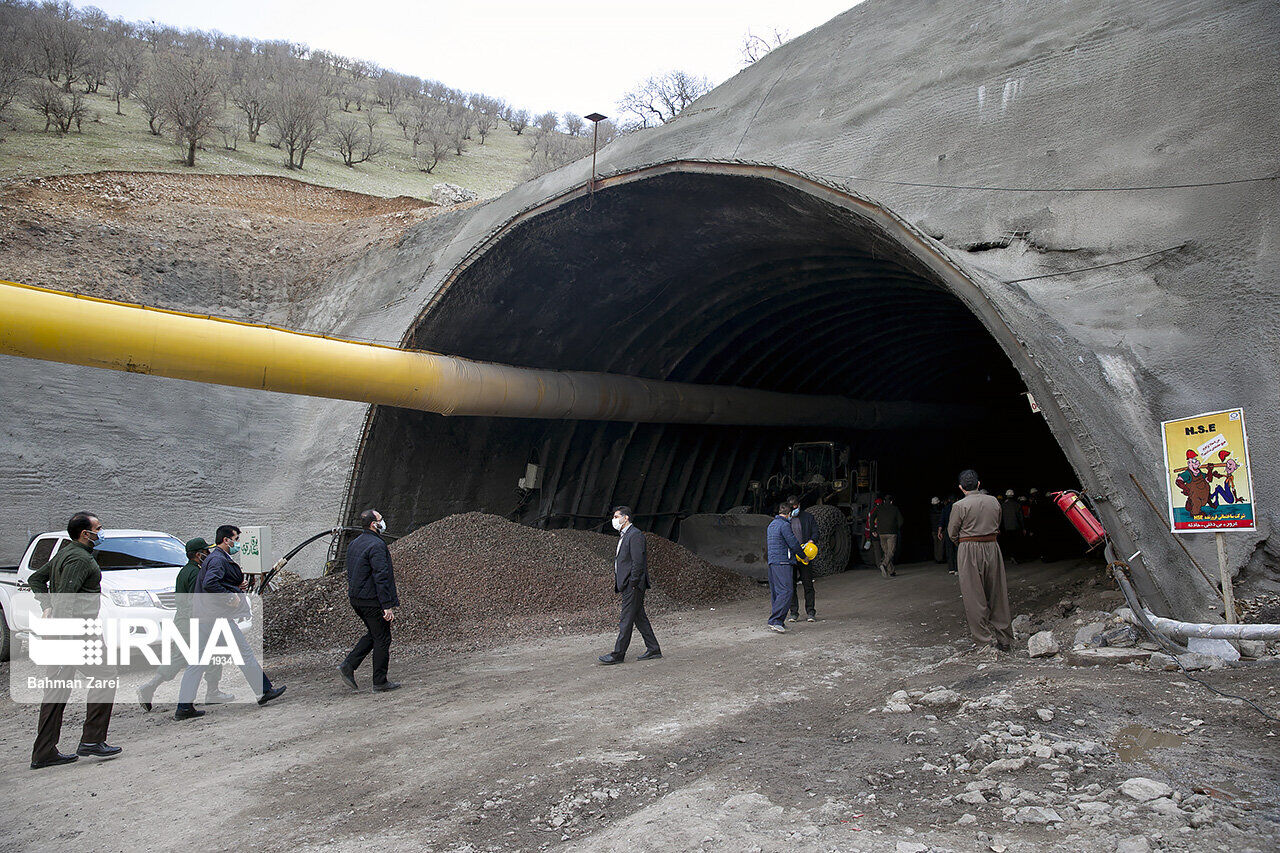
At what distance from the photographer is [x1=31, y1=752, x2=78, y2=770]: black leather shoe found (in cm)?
494

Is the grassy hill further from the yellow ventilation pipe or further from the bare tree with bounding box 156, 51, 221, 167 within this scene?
the yellow ventilation pipe

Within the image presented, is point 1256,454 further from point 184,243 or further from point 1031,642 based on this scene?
point 184,243

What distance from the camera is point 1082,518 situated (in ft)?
21.3

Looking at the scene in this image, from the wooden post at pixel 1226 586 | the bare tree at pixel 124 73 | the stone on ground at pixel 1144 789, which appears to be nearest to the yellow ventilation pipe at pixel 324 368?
the stone on ground at pixel 1144 789

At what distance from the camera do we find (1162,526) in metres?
6.13

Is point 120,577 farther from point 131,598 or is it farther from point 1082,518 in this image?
point 1082,518

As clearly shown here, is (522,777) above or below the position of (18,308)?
below

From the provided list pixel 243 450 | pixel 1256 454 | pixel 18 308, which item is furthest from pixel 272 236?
pixel 1256 454

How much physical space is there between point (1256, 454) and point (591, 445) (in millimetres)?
9590

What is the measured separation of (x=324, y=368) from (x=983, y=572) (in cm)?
667

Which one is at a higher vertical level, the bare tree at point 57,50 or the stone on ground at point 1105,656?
the bare tree at point 57,50

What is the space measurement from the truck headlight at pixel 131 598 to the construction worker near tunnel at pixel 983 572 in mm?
7459

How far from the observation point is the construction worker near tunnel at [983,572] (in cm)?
657

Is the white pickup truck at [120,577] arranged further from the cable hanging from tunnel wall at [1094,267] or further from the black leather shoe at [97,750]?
the cable hanging from tunnel wall at [1094,267]
